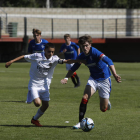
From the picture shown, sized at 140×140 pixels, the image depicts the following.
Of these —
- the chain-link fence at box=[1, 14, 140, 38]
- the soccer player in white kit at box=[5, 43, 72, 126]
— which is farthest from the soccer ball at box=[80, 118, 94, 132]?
A: the chain-link fence at box=[1, 14, 140, 38]

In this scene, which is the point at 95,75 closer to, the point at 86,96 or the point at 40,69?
the point at 86,96

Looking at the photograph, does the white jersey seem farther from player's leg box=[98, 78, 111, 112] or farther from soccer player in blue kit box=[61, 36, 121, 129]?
player's leg box=[98, 78, 111, 112]

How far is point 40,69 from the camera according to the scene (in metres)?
8.22

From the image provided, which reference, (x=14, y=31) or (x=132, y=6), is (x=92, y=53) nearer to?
(x=14, y=31)

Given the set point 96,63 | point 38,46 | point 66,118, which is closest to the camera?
point 96,63

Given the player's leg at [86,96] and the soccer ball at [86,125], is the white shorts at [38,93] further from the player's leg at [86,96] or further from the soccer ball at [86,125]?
the soccer ball at [86,125]

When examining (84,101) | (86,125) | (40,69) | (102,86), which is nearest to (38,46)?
(40,69)

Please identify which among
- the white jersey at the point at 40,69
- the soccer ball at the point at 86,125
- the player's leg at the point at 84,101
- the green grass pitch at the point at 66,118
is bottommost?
the green grass pitch at the point at 66,118

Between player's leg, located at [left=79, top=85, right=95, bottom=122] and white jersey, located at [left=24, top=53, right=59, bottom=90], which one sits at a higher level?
white jersey, located at [left=24, top=53, right=59, bottom=90]

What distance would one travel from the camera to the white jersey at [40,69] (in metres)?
8.20

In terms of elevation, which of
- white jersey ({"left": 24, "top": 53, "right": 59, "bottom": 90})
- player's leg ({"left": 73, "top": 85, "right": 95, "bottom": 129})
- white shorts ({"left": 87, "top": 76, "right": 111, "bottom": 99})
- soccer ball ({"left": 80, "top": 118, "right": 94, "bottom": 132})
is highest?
white jersey ({"left": 24, "top": 53, "right": 59, "bottom": 90})

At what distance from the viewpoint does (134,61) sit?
3881 centimetres

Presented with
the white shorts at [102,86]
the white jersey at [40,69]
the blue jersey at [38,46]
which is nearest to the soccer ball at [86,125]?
the white shorts at [102,86]

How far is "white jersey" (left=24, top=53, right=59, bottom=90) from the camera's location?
26.9 ft
